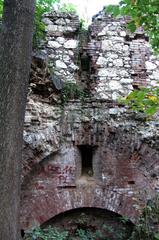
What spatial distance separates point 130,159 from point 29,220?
1839 millimetres

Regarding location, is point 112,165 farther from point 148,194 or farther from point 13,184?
point 13,184

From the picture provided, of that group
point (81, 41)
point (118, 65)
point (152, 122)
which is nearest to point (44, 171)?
point (152, 122)

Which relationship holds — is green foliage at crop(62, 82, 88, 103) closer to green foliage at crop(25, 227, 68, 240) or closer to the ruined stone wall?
the ruined stone wall

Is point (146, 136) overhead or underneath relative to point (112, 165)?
overhead

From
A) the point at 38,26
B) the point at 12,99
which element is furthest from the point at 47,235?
the point at 38,26

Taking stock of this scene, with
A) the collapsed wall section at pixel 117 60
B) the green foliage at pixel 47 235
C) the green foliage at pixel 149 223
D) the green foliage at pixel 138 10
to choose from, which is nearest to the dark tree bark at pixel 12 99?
the green foliage at pixel 138 10

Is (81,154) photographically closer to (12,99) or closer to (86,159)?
(86,159)

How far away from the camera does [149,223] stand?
5457 mm

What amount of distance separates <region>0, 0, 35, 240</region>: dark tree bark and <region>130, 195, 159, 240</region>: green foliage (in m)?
2.29

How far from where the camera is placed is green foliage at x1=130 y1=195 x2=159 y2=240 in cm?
531

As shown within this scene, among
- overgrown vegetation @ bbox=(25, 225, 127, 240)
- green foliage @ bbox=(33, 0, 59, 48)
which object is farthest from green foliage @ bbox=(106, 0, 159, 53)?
overgrown vegetation @ bbox=(25, 225, 127, 240)

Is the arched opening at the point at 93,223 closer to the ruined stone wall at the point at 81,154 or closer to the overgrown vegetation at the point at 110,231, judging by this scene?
the overgrown vegetation at the point at 110,231

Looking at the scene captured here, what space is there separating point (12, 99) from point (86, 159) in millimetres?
2793

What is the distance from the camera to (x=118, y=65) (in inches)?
276
